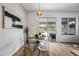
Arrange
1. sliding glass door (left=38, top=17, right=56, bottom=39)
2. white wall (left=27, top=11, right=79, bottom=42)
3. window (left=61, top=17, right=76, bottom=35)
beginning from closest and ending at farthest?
sliding glass door (left=38, top=17, right=56, bottom=39), white wall (left=27, top=11, right=79, bottom=42), window (left=61, top=17, right=76, bottom=35)

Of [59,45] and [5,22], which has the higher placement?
[5,22]

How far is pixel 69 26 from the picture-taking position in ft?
14.9

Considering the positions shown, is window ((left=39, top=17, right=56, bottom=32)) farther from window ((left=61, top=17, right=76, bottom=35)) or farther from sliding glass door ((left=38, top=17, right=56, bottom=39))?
window ((left=61, top=17, right=76, bottom=35))

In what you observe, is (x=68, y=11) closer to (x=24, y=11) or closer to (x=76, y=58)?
(x=24, y=11)

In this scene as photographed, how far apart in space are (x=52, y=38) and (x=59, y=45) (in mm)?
568

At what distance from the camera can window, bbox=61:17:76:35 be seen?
449 centimetres

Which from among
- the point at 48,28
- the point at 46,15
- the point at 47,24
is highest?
the point at 46,15

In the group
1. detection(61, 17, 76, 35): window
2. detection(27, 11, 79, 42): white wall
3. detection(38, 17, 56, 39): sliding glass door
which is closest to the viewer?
detection(38, 17, 56, 39): sliding glass door

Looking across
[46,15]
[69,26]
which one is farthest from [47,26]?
[69,26]

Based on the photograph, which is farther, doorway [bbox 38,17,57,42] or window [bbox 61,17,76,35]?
window [bbox 61,17,76,35]

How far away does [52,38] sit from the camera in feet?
14.6

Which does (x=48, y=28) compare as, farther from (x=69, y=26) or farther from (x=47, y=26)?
(x=69, y=26)

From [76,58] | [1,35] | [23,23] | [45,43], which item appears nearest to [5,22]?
[1,35]

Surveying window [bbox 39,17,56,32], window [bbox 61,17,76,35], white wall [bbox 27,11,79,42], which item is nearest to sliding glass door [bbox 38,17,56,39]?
window [bbox 39,17,56,32]
